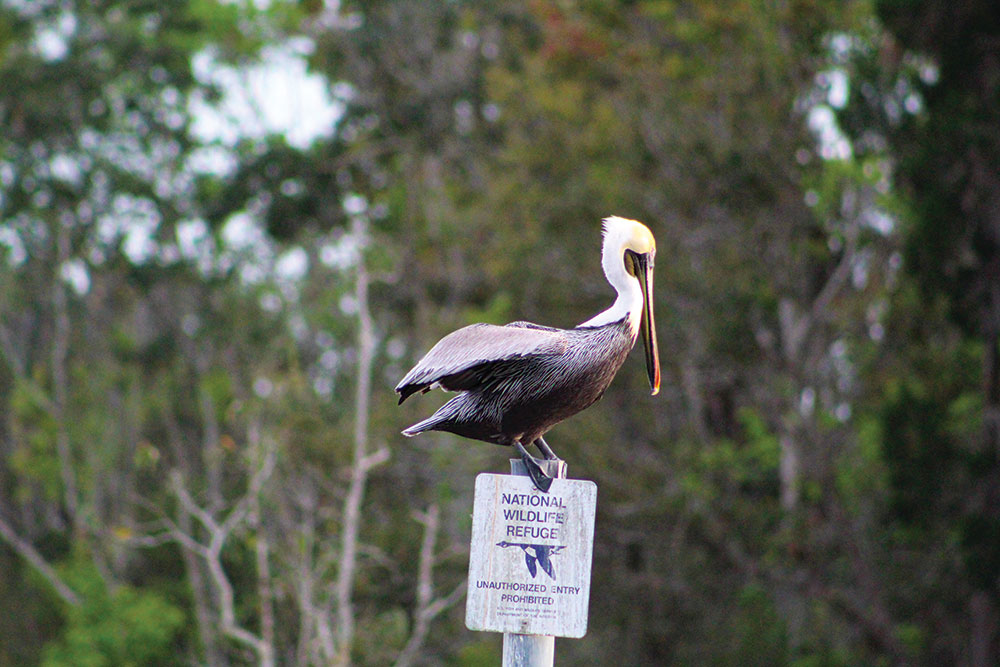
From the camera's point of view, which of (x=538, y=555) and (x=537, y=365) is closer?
(x=538, y=555)

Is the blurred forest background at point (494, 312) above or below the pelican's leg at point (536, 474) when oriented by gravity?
above

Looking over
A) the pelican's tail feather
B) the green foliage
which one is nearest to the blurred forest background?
the green foliage

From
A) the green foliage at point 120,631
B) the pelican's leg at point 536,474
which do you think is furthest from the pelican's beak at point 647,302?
the green foliage at point 120,631

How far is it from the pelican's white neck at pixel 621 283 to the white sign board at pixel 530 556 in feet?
1.92

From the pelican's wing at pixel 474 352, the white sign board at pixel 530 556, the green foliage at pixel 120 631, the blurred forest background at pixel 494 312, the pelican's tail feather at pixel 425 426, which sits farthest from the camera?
the green foliage at pixel 120 631

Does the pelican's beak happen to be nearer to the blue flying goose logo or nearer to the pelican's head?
the pelican's head

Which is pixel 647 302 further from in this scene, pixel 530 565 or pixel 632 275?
pixel 530 565

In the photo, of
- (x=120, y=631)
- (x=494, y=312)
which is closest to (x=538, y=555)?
(x=494, y=312)

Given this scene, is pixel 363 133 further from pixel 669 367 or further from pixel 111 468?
pixel 111 468

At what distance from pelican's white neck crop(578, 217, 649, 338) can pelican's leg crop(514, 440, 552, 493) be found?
505 millimetres

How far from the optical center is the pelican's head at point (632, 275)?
4.44 m

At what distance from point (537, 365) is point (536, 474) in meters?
0.35

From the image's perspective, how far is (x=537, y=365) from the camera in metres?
4.29

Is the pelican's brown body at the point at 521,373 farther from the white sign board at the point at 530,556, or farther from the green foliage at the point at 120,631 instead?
the green foliage at the point at 120,631
